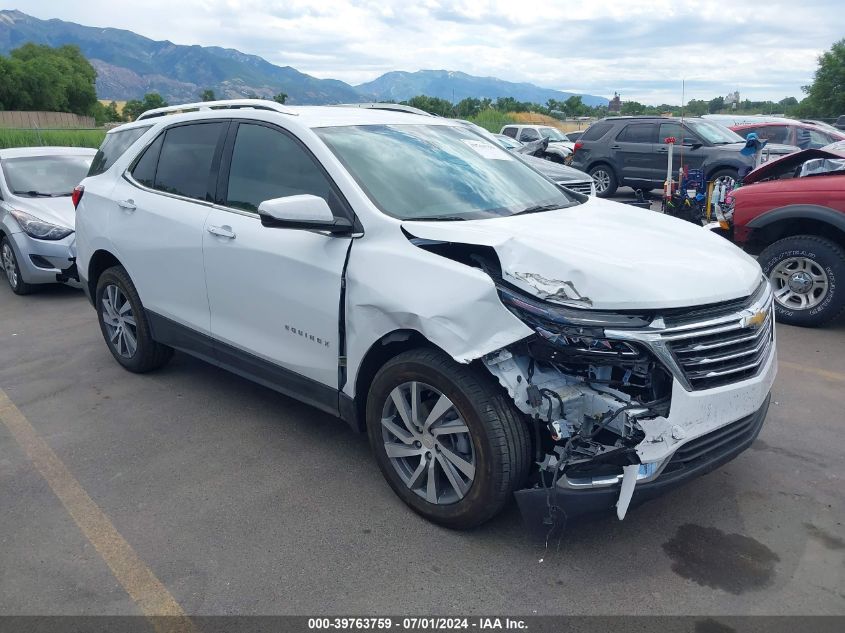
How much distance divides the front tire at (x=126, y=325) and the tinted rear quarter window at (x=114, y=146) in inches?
33.9

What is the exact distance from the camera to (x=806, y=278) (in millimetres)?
6176

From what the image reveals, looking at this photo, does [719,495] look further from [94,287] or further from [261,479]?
[94,287]

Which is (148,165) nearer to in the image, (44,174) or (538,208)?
(538,208)

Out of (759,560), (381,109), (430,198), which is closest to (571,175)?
(381,109)

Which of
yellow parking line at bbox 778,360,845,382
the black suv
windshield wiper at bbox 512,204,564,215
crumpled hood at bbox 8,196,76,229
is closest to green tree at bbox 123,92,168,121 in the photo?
the black suv

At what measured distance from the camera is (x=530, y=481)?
10.0 ft

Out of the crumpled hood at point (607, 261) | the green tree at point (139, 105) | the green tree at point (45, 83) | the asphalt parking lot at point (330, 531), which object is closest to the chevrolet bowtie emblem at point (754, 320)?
the crumpled hood at point (607, 261)

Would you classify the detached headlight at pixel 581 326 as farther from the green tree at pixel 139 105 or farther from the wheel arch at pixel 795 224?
the green tree at pixel 139 105

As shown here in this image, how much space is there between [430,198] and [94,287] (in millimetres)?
3231

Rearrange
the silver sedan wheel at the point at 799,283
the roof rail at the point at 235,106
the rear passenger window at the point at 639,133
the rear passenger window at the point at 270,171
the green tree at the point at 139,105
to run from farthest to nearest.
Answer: the green tree at the point at 139,105 → the rear passenger window at the point at 639,133 → the silver sedan wheel at the point at 799,283 → the roof rail at the point at 235,106 → the rear passenger window at the point at 270,171

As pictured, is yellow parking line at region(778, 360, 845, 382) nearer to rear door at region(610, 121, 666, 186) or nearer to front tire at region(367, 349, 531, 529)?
front tire at region(367, 349, 531, 529)

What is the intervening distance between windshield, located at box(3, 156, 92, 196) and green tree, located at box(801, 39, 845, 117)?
62195mm

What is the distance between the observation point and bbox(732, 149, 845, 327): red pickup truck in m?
5.98

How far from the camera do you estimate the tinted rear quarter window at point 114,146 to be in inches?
206
